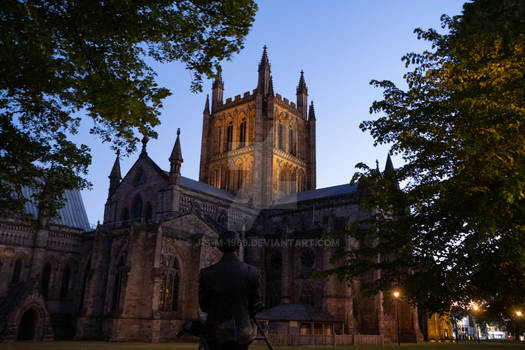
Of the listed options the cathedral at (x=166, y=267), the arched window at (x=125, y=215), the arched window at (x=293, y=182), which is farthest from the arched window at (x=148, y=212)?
the arched window at (x=293, y=182)

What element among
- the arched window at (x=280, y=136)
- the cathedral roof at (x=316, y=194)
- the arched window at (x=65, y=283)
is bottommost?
the arched window at (x=65, y=283)

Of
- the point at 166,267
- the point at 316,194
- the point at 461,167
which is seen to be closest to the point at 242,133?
the point at 316,194

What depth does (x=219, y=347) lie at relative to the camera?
5.49 meters

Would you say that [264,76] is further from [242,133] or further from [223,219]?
[223,219]

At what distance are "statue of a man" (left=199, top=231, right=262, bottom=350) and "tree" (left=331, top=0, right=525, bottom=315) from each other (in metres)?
6.14

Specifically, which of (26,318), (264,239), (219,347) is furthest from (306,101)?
(219,347)

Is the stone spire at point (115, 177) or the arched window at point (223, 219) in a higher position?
the stone spire at point (115, 177)

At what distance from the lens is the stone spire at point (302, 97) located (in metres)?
70.1

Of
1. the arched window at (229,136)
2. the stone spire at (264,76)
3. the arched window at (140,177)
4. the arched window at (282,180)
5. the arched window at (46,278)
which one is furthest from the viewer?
the arched window at (229,136)

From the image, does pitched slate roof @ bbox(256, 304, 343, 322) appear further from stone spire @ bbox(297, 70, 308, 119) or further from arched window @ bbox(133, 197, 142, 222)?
stone spire @ bbox(297, 70, 308, 119)

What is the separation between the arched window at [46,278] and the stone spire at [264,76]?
37.8 m

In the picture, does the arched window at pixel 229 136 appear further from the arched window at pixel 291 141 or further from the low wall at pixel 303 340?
the low wall at pixel 303 340

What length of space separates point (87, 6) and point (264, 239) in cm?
3651

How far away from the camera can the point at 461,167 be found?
1212cm
